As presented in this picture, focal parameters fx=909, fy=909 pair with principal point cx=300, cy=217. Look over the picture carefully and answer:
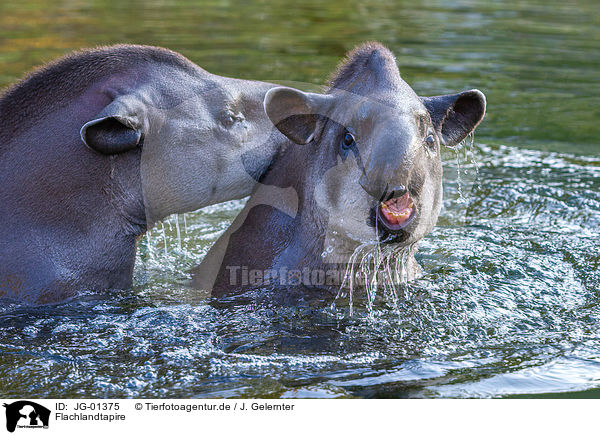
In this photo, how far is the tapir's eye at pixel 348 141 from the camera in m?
6.00

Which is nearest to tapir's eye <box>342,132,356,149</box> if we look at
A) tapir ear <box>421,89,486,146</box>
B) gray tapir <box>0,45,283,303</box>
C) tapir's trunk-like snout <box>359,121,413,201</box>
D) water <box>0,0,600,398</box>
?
tapir's trunk-like snout <box>359,121,413,201</box>

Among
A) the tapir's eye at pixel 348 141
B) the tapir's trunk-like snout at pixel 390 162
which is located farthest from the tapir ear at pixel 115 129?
the tapir's trunk-like snout at pixel 390 162

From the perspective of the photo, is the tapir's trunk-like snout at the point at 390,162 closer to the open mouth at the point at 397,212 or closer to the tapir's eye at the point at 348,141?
the open mouth at the point at 397,212

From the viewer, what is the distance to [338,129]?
6148 mm

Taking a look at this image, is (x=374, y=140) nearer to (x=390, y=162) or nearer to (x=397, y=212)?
(x=390, y=162)

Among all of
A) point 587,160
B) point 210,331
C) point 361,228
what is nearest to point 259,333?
point 210,331

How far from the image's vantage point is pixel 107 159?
6820 mm

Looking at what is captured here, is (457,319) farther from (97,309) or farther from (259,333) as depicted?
(97,309)

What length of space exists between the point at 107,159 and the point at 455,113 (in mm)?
2597

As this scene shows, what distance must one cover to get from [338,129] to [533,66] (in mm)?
10096

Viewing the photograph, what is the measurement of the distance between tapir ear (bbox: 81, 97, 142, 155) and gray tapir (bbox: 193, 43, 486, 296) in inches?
41.5

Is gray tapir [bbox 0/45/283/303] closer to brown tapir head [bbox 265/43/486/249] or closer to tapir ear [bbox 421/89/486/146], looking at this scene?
brown tapir head [bbox 265/43/486/249]

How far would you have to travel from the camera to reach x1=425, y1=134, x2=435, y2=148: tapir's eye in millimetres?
6094
